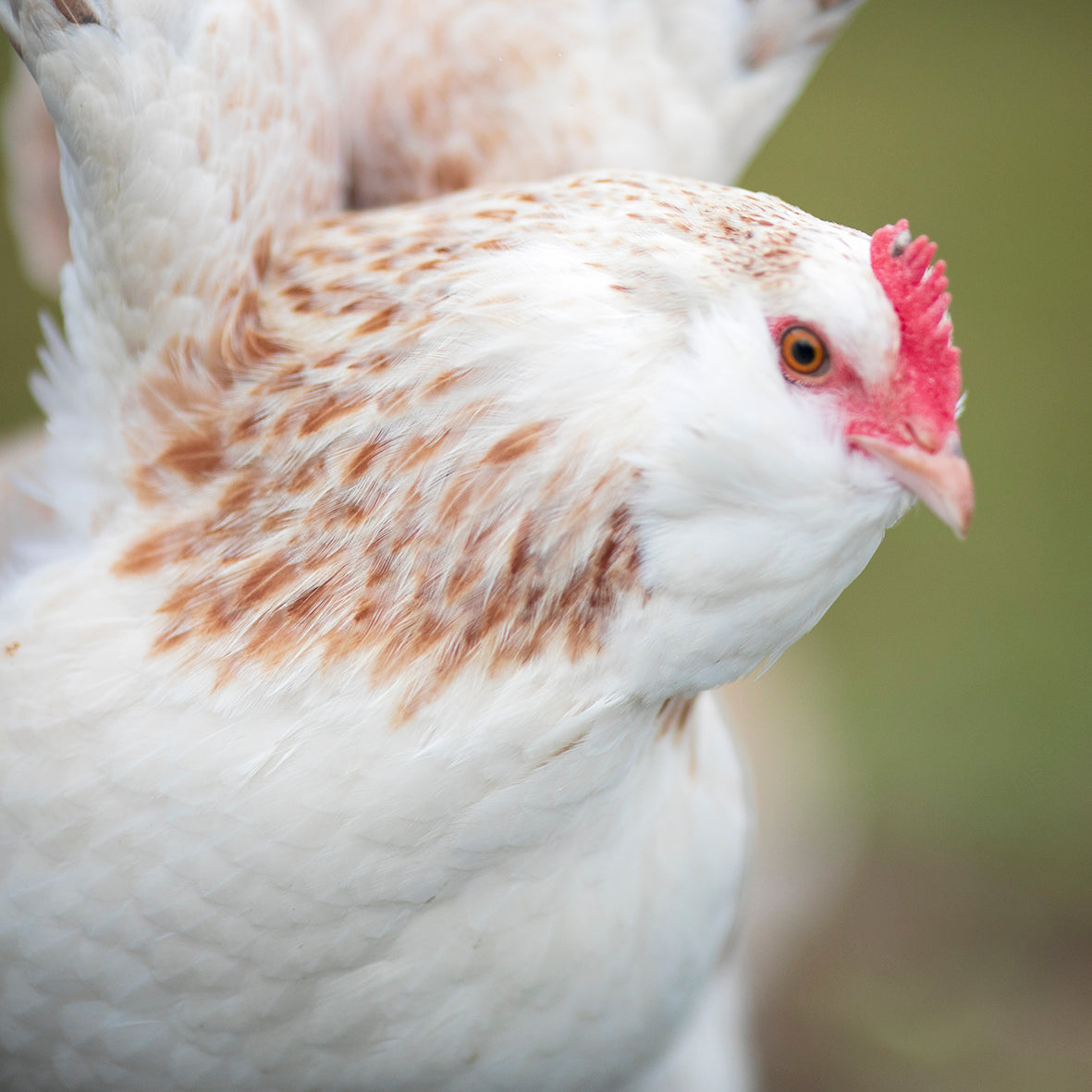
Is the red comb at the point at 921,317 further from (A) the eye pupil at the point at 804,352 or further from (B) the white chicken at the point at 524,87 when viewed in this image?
(B) the white chicken at the point at 524,87

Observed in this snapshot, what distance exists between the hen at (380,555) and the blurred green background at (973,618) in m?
1.39

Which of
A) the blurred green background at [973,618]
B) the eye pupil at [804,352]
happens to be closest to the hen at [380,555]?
the eye pupil at [804,352]

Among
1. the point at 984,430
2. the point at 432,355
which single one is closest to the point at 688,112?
the point at 432,355

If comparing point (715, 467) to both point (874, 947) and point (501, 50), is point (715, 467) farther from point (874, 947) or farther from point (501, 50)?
A: point (874, 947)

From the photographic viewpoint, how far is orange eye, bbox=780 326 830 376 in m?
0.60

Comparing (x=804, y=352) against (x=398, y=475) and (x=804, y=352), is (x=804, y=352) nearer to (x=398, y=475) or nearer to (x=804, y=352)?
(x=804, y=352)

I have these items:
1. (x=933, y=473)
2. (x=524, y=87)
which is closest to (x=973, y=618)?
(x=524, y=87)

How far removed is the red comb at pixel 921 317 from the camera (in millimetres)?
615

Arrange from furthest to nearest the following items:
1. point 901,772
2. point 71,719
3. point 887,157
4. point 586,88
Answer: point 887,157, point 901,772, point 586,88, point 71,719

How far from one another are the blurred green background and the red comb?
158 cm

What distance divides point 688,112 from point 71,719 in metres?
0.77

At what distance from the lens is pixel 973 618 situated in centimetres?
279

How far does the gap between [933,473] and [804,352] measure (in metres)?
0.10

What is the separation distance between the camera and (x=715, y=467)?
60 cm
